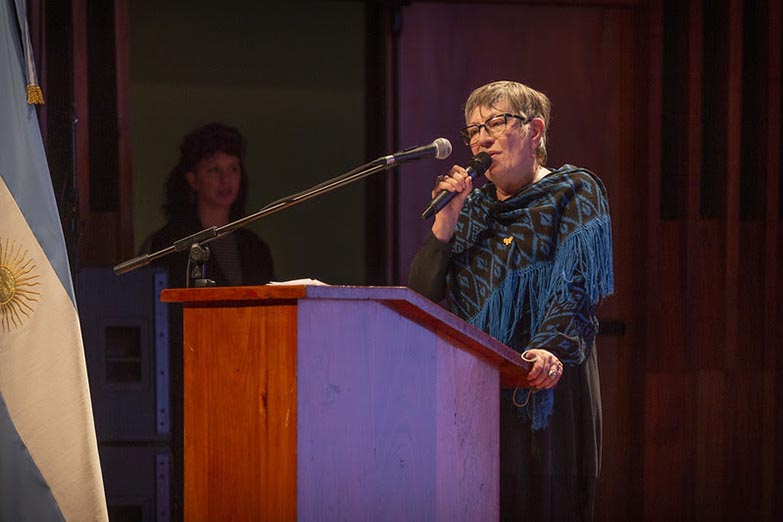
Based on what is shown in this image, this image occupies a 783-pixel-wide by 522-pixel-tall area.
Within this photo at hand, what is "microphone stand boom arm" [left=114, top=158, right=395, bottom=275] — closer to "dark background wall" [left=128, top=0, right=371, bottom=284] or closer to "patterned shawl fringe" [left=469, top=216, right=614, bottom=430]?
"patterned shawl fringe" [left=469, top=216, right=614, bottom=430]

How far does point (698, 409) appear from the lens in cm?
429

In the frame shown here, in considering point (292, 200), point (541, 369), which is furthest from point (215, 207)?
point (541, 369)

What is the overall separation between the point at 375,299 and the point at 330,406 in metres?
0.19

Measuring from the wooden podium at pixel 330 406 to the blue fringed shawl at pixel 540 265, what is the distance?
491mm

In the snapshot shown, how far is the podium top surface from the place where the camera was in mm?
1607

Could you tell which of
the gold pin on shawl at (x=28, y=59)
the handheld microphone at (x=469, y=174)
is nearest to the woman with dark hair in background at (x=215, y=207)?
the gold pin on shawl at (x=28, y=59)

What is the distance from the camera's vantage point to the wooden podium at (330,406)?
1.60 meters

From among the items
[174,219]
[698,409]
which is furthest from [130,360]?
[698,409]

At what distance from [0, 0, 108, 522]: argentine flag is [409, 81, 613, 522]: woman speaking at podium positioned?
1.01 m

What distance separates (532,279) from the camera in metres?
2.32

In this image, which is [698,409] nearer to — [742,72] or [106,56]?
[742,72]

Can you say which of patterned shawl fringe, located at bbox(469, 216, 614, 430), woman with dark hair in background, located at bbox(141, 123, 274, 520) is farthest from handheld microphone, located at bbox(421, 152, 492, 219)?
woman with dark hair in background, located at bbox(141, 123, 274, 520)

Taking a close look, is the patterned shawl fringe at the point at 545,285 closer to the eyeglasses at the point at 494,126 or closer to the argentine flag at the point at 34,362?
the eyeglasses at the point at 494,126

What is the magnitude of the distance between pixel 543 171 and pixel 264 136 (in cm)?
296
